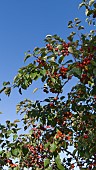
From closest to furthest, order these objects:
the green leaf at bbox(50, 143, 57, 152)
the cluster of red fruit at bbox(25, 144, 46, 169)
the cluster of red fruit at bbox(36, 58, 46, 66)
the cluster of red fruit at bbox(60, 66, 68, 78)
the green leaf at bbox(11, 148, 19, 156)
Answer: the green leaf at bbox(50, 143, 57, 152), the cluster of red fruit at bbox(36, 58, 46, 66), the green leaf at bbox(11, 148, 19, 156), the cluster of red fruit at bbox(60, 66, 68, 78), the cluster of red fruit at bbox(25, 144, 46, 169)

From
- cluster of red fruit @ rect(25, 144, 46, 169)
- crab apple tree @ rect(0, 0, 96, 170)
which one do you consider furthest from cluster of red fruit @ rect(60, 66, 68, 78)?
cluster of red fruit @ rect(25, 144, 46, 169)

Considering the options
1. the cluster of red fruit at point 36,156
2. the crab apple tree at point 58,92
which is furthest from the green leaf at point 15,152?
the cluster of red fruit at point 36,156

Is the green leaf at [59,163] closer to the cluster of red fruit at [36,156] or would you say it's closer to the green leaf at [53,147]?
the green leaf at [53,147]

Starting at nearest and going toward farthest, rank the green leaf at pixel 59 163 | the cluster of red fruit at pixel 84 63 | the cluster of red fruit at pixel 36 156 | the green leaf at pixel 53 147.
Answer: the green leaf at pixel 59 163 → the green leaf at pixel 53 147 → the cluster of red fruit at pixel 84 63 → the cluster of red fruit at pixel 36 156

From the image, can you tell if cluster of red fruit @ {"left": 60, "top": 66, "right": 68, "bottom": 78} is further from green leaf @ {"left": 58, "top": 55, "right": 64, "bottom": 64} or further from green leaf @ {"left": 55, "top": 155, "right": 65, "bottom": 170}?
green leaf @ {"left": 55, "top": 155, "right": 65, "bottom": 170}

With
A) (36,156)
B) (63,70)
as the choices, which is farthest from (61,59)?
(36,156)

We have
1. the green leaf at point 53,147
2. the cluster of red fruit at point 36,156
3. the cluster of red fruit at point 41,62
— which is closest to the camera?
the green leaf at point 53,147

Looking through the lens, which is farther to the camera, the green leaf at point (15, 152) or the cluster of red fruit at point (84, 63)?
the green leaf at point (15, 152)

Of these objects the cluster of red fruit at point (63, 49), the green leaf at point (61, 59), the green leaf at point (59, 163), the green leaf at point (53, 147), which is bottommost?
the green leaf at point (59, 163)

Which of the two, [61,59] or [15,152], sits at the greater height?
[61,59]

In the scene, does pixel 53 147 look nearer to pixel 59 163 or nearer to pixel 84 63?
pixel 59 163

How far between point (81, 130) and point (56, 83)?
1537 mm

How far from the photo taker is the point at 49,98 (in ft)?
17.2

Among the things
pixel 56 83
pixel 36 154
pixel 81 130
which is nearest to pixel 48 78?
pixel 56 83
